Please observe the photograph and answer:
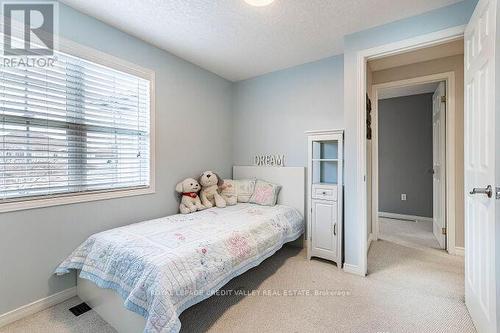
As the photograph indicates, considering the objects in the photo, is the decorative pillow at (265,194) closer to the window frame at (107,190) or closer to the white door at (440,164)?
the window frame at (107,190)

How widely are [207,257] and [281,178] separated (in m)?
1.75

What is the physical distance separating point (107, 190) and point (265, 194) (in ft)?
5.80

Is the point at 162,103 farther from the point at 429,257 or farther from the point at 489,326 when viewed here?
the point at 429,257

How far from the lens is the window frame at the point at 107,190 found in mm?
1728

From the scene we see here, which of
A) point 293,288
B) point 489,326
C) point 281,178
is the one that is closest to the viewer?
point 489,326

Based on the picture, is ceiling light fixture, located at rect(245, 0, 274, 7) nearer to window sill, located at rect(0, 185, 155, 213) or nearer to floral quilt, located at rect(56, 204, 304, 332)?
floral quilt, located at rect(56, 204, 304, 332)

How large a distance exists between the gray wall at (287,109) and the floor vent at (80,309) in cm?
244

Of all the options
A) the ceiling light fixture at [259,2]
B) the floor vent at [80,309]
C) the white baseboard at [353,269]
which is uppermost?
the ceiling light fixture at [259,2]

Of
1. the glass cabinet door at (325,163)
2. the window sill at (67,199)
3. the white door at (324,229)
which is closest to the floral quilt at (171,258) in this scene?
the window sill at (67,199)

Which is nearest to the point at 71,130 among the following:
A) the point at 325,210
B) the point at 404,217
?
the point at 325,210

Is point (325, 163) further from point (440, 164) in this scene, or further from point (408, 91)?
point (408, 91)

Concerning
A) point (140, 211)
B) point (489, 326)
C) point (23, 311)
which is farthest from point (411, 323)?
point (23, 311)

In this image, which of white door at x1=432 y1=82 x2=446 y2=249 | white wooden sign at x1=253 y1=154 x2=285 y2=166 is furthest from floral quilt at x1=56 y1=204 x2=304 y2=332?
white door at x1=432 y1=82 x2=446 y2=249

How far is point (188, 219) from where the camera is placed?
2363mm
